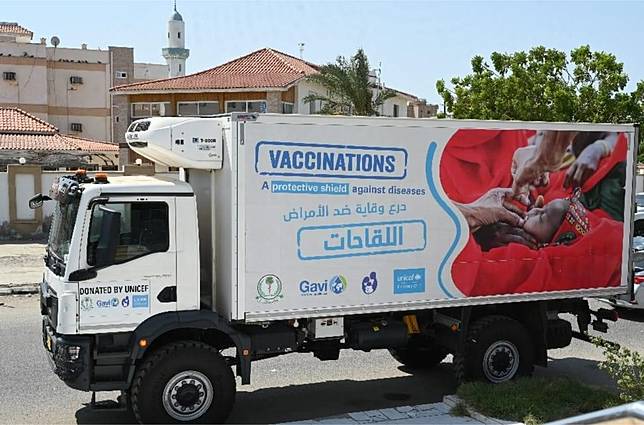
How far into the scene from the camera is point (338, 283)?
7.40 meters

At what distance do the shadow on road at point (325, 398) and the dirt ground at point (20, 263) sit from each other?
33.2 feet

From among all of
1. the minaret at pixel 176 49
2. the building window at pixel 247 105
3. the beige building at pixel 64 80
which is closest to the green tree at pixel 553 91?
the building window at pixel 247 105

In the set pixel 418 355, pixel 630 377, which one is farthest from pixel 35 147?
pixel 630 377

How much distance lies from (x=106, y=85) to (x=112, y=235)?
67.8 m

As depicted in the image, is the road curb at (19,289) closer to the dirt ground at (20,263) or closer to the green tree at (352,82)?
the dirt ground at (20,263)

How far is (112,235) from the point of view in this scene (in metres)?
6.77

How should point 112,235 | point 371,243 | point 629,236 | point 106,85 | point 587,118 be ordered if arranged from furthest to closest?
point 106,85
point 587,118
point 629,236
point 371,243
point 112,235

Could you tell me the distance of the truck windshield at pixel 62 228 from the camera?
A: 271 inches

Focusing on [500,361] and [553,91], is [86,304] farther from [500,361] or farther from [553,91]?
[553,91]

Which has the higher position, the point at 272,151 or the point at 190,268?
the point at 272,151

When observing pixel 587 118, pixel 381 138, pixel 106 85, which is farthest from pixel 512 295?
pixel 106 85

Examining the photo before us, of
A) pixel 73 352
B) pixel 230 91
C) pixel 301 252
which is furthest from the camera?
pixel 230 91

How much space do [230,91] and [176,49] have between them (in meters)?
51.8

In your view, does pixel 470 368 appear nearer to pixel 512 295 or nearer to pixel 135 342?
pixel 512 295
